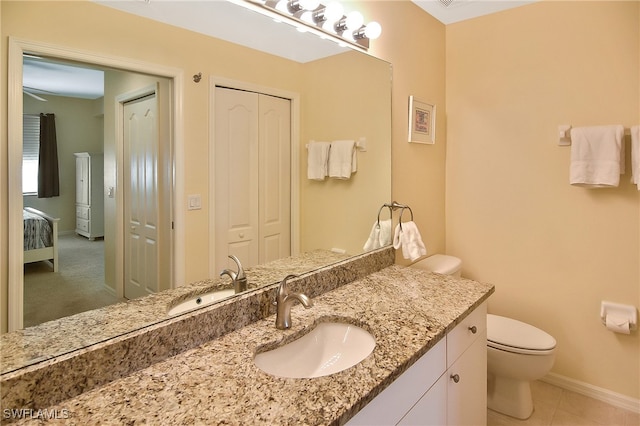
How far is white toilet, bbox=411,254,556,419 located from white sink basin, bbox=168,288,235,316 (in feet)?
4.64

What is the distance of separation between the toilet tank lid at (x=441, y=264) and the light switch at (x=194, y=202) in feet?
4.96

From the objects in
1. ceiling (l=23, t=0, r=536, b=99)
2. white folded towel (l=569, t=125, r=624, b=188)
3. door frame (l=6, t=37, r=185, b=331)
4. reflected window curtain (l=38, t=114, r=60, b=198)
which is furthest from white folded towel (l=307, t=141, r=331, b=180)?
white folded towel (l=569, t=125, r=624, b=188)

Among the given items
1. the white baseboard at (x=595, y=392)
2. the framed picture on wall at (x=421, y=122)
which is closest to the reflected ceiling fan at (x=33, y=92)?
the framed picture on wall at (x=421, y=122)

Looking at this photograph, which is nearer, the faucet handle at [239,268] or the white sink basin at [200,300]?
the white sink basin at [200,300]

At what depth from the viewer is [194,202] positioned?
1.13 metres

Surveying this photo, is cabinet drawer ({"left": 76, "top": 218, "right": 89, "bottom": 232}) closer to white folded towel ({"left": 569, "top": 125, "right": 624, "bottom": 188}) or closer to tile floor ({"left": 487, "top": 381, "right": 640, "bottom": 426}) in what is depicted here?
tile floor ({"left": 487, "top": 381, "right": 640, "bottom": 426})

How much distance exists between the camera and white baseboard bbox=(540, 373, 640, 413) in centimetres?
203

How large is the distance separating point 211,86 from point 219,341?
78cm

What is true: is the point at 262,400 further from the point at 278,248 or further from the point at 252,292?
the point at 278,248

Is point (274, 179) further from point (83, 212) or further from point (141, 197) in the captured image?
point (83, 212)

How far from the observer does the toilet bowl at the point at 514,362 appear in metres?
1.84

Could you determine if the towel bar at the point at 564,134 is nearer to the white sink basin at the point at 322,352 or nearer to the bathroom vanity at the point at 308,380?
the bathroom vanity at the point at 308,380

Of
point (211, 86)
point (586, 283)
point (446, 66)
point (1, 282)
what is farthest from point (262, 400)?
point (446, 66)

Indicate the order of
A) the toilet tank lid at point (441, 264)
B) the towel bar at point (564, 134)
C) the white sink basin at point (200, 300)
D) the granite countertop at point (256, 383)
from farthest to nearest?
the toilet tank lid at point (441, 264) → the towel bar at point (564, 134) → the white sink basin at point (200, 300) → the granite countertop at point (256, 383)
